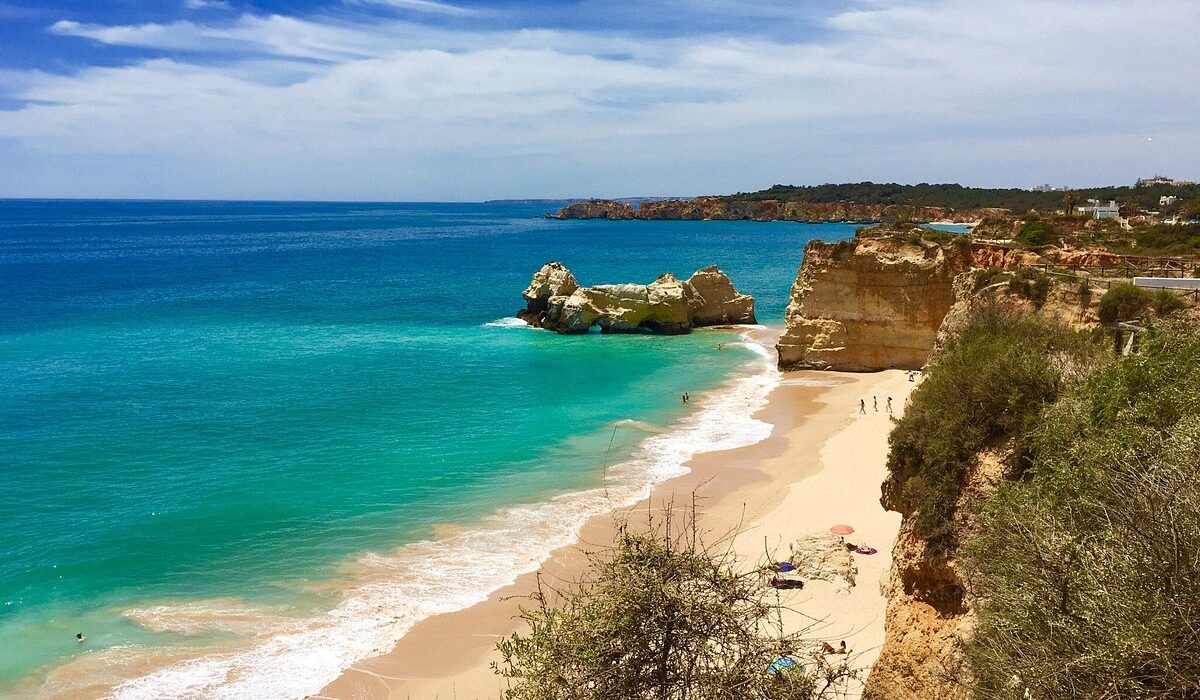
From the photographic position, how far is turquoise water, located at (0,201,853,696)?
17.4 meters

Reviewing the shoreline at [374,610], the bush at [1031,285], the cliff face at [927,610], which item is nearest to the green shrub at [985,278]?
the bush at [1031,285]

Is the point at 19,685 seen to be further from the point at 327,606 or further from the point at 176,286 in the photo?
the point at 176,286

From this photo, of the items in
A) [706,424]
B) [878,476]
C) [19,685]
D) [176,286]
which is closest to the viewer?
[19,685]

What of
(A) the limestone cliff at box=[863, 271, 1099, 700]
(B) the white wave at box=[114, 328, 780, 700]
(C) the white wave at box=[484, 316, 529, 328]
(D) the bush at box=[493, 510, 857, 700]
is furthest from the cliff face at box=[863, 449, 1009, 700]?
(C) the white wave at box=[484, 316, 529, 328]

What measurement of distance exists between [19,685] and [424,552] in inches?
319

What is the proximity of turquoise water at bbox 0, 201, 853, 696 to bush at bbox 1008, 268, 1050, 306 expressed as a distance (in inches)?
465

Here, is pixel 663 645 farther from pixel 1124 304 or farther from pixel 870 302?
pixel 870 302

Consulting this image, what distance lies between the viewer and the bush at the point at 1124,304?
1772cm

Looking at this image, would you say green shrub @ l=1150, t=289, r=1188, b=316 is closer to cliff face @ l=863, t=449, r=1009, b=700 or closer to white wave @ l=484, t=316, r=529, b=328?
cliff face @ l=863, t=449, r=1009, b=700

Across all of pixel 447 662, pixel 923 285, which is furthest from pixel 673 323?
pixel 447 662

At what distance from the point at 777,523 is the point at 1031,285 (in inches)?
371

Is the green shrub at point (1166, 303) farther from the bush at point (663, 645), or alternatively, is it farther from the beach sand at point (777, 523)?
the bush at point (663, 645)

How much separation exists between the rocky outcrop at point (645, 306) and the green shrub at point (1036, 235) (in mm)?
19280

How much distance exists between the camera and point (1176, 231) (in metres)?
33.4
